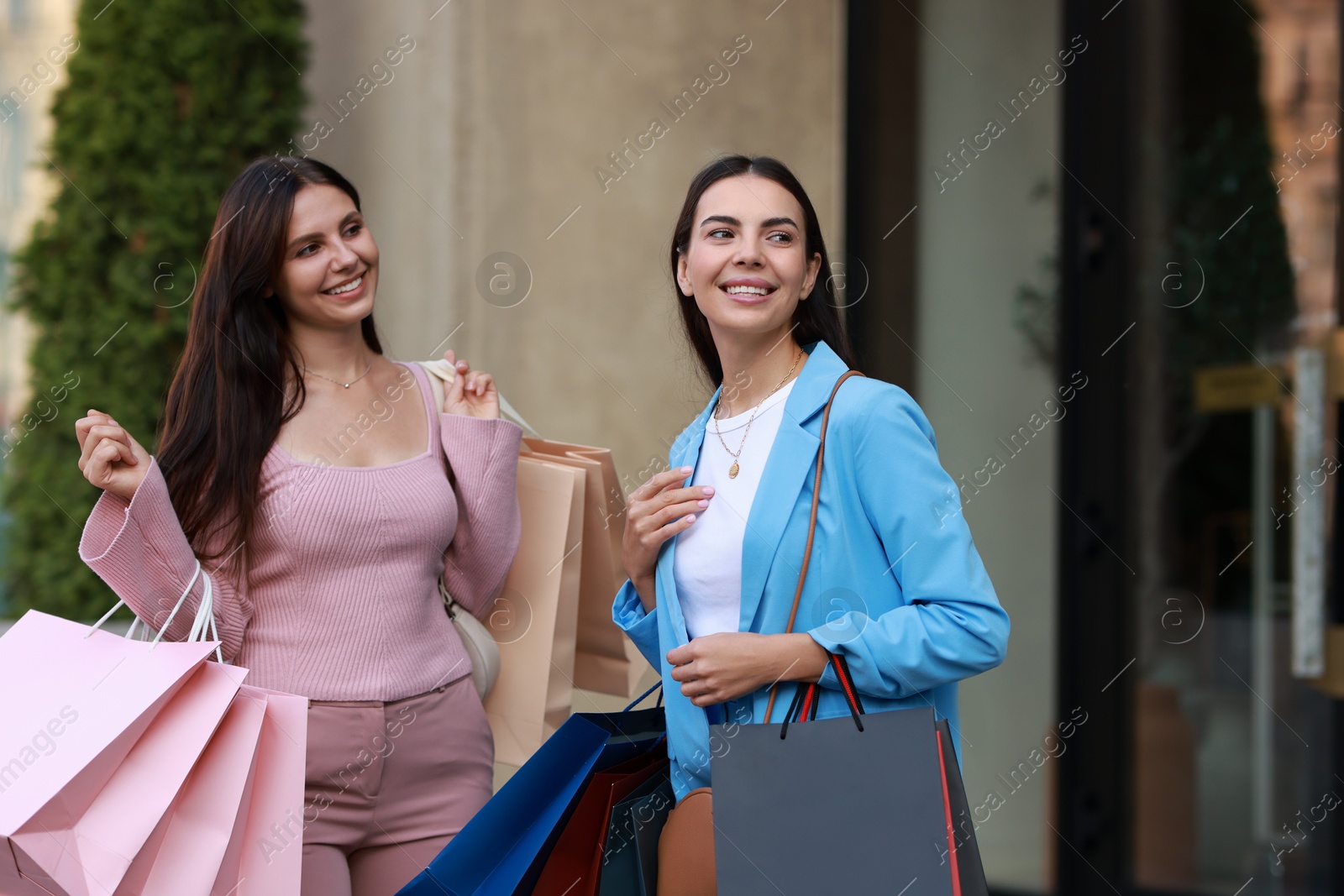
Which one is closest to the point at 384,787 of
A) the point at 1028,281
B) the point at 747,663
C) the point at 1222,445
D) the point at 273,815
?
the point at 273,815

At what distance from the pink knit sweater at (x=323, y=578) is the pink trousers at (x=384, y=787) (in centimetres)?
4

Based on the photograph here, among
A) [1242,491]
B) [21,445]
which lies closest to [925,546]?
[1242,491]

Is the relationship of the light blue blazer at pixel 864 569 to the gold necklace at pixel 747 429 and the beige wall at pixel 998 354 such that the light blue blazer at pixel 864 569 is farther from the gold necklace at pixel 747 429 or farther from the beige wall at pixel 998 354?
the beige wall at pixel 998 354

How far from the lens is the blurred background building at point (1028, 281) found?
3883 mm

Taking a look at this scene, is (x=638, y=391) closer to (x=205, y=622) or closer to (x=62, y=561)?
(x=62, y=561)

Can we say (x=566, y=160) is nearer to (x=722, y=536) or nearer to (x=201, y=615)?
(x=201, y=615)

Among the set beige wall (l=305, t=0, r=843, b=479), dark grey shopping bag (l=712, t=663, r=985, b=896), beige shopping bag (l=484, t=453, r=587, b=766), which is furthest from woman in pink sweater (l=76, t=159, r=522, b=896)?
beige wall (l=305, t=0, r=843, b=479)

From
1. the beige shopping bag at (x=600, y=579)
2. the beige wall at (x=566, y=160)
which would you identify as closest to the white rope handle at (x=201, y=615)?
the beige shopping bag at (x=600, y=579)

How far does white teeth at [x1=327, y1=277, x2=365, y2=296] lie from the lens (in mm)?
2332

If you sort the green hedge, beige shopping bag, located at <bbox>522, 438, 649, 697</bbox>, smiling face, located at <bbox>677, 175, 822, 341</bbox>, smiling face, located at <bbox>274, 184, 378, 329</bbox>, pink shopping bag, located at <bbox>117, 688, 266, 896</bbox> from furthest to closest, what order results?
1. the green hedge
2. beige shopping bag, located at <bbox>522, 438, 649, 697</bbox>
3. smiling face, located at <bbox>274, 184, 378, 329</bbox>
4. smiling face, located at <bbox>677, 175, 822, 341</bbox>
5. pink shopping bag, located at <bbox>117, 688, 266, 896</bbox>

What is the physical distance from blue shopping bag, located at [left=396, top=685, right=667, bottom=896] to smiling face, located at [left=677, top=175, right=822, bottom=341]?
26.4 inches

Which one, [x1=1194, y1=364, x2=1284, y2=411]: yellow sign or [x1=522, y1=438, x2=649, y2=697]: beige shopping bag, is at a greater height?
[x1=1194, y1=364, x2=1284, y2=411]: yellow sign

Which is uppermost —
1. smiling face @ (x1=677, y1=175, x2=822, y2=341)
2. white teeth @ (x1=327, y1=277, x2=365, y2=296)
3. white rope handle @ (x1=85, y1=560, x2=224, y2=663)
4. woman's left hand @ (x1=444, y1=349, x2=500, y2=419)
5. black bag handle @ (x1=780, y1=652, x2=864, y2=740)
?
smiling face @ (x1=677, y1=175, x2=822, y2=341)

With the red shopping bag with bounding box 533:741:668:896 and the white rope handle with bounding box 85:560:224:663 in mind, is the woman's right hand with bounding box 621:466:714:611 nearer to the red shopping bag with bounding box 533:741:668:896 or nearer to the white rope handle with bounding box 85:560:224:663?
the red shopping bag with bounding box 533:741:668:896
